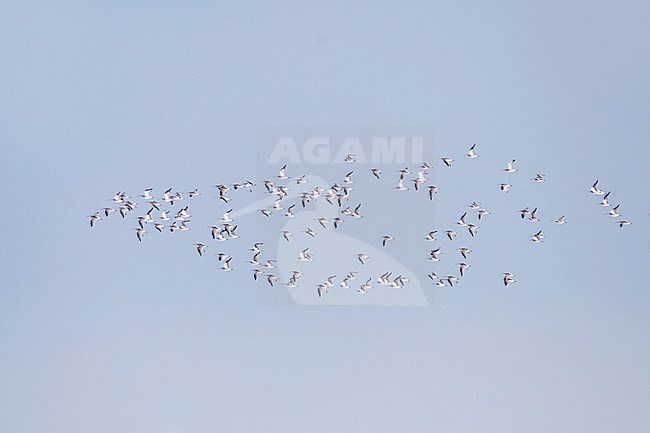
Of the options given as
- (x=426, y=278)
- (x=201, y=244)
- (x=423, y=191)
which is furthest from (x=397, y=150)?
(x=201, y=244)

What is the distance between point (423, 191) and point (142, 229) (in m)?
3.40

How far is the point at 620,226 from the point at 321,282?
3596 mm

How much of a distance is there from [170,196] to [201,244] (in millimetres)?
688

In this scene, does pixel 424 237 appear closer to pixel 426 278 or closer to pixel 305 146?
pixel 426 278

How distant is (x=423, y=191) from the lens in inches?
→ 598

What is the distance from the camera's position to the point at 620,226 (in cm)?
1507

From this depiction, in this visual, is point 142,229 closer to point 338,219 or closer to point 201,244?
point 201,244

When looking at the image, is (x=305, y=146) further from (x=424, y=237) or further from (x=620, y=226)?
(x=620, y=226)

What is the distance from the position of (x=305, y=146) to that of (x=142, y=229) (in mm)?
2216

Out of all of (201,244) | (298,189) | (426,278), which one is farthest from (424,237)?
(201,244)

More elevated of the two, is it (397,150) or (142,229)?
(397,150)

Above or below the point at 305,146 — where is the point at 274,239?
below

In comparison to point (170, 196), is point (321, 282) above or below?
below

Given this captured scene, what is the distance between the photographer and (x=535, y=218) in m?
15.0
